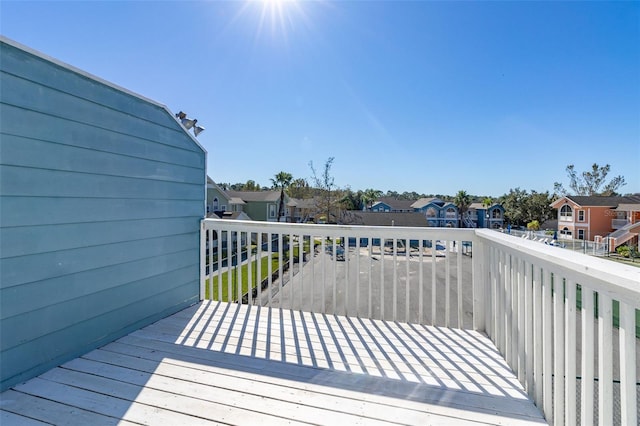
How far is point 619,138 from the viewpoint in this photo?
14.8 metres

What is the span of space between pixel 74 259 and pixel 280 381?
1504 millimetres

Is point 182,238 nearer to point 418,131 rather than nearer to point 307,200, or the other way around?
point 418,131

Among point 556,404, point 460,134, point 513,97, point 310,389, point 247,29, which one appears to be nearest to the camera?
point 556,404

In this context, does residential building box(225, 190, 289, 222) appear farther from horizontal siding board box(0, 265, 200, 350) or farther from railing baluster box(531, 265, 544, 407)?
railing baluster box(531, 265, 544, 407)

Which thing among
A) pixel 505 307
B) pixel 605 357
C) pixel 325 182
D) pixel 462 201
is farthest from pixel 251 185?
pixel 605 357

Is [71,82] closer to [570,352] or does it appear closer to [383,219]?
[570,352]

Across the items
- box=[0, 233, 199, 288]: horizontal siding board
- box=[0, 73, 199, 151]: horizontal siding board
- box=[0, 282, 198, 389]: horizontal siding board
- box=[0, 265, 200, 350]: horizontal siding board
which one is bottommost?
box=[0, 282, 198, 389]: horizontal siding board

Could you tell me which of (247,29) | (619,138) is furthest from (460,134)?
(247,29)

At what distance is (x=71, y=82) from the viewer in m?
1.75

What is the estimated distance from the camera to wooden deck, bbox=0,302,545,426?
1.28m

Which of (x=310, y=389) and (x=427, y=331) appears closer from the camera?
(x=310, y=389)

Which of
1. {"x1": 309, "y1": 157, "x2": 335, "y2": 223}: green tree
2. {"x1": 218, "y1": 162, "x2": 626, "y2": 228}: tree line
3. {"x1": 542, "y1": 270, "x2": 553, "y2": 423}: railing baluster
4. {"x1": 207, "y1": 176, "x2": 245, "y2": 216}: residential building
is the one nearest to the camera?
{"x1": 542, "y1": 270, "x2": 553, "y2": 423}: railing baluster

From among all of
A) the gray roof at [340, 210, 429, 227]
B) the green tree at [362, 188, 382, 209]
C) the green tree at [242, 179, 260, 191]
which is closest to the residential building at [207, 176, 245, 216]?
the gray roof at [340, 210, 429, 227]

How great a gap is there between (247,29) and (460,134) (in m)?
15.3
